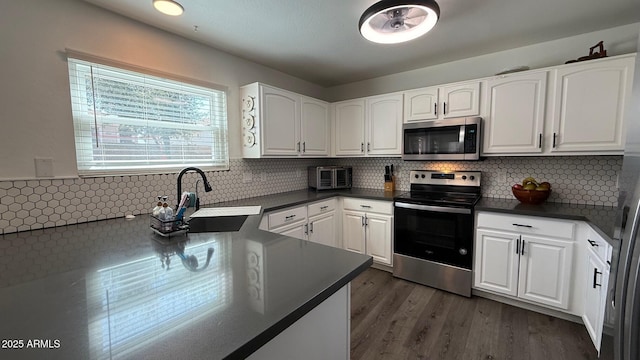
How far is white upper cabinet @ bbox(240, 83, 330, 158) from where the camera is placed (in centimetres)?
262

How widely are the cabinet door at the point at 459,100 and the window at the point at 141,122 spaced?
7.24 ft

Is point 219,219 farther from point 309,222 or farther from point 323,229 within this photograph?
point 323,229

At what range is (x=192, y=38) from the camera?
2.28m

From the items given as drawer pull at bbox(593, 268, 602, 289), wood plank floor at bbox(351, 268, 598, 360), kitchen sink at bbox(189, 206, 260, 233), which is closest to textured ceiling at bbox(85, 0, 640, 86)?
kitchen sink at bbox(189, 206, 260, 233)

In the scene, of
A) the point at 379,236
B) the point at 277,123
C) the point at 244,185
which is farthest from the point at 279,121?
the point at 379,236

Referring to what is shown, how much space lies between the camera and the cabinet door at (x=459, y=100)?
2521 millimetres

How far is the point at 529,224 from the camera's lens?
2123mm

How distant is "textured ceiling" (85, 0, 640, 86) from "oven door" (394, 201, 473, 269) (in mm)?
1526

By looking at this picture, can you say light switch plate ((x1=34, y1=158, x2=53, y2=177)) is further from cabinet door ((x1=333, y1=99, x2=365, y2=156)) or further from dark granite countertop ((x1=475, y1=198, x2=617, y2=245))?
dark granite countertop ((x1=475, y1=198, x2=617, y2=245))

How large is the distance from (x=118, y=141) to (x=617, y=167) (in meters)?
4.01

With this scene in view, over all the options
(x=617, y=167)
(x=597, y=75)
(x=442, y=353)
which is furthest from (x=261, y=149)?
(x=617, y=167)

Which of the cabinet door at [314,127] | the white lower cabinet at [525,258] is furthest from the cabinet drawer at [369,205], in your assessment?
the white lower cabinet at [525,258]

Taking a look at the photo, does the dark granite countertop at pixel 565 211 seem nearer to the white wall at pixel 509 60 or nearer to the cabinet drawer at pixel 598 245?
the cabinet drawer at pixel 598 245

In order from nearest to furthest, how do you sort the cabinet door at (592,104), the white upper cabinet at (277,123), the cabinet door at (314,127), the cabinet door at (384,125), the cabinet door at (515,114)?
the cabinet door at (592,104)
the cabinet door at (515,114)
the white upper cabinet at (277,123)
the cabinet door at (384,125)
the cabinet door at (314,127)
